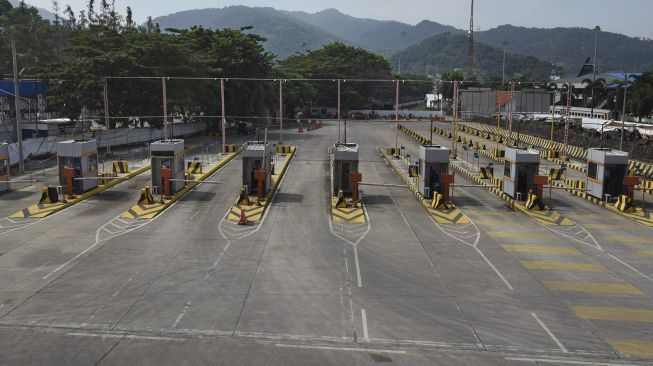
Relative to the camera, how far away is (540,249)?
2444 cm

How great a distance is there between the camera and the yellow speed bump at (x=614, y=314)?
17.0 m

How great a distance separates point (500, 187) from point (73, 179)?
2584 centimetres

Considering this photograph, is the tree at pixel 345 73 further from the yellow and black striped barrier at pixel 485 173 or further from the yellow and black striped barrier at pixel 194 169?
the yellow and black striped barrier at pixel 485 173

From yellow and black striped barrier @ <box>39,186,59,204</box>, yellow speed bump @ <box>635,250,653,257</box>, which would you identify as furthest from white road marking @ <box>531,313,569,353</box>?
yellow and black striped barrier @ <box>39,186,59,204</box>

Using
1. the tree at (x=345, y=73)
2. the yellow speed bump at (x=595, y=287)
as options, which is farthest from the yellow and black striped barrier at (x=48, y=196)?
the tree at (x=345, y=73)

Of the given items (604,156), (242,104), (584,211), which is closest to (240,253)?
(584,211)

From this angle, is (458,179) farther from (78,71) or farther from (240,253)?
(78,71)

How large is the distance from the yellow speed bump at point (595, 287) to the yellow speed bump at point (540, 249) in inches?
154

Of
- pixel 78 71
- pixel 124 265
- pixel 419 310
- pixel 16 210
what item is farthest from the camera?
pixel 78 71

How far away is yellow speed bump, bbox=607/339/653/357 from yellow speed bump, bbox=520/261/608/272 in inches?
254

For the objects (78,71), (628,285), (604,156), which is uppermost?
(78,71)

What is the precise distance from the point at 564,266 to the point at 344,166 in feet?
52.2

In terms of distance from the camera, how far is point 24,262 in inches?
848

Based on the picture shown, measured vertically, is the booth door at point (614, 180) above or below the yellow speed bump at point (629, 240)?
above
